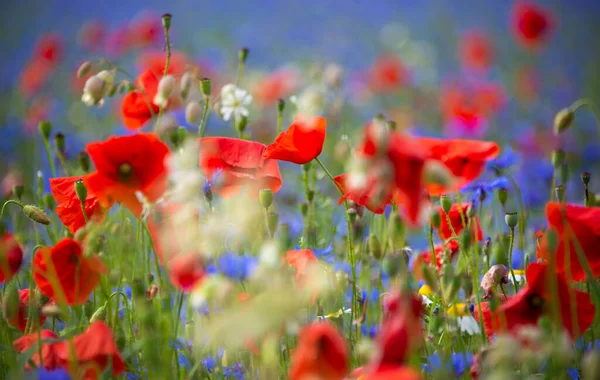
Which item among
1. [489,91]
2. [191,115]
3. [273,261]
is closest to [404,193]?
[273,261]

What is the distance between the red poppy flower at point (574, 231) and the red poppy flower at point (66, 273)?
0.45 meters

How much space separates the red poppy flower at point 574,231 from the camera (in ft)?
2.26

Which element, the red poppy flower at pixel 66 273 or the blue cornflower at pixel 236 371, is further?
the blue cornflower at pixel 236 371

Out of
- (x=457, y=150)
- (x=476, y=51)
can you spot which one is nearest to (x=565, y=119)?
(x=457, y=150)

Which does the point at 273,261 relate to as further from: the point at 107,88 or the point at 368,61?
the point at 368,61

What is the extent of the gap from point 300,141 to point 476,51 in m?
2.25

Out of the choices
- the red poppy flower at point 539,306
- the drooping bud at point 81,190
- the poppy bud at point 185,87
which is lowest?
the red poppy flower at point 539,306

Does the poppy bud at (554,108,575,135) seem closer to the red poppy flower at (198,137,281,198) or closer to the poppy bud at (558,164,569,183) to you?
the poppy bud at (558,164,569,183)

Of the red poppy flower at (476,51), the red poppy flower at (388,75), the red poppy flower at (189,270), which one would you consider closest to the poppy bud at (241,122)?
the red poppy flower at (189,270)

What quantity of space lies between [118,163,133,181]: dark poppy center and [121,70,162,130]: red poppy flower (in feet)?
0.97

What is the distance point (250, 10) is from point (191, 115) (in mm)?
4834

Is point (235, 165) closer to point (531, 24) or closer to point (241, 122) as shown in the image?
point (241, 122)

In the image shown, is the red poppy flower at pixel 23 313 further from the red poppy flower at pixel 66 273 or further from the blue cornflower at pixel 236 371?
the blue cornflower at pixel 236 371

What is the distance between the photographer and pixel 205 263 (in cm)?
62
